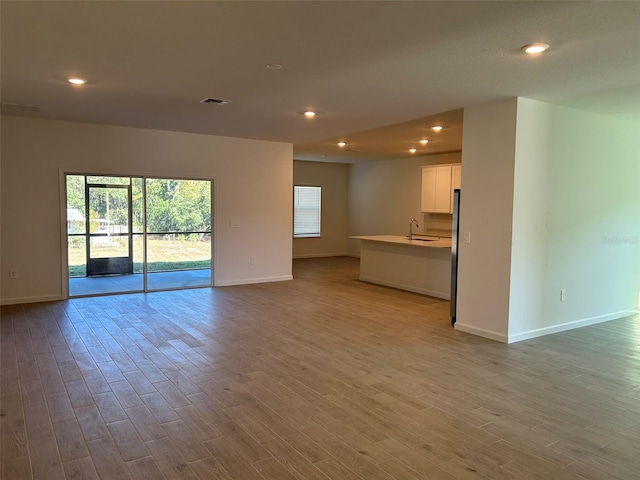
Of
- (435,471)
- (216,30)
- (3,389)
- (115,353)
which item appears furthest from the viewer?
(115,353)

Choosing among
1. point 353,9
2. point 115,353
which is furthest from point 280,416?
point 353,9

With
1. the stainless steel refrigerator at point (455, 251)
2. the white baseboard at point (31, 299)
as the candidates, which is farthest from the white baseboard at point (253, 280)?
the stainless steel refrigerator at point (455, 251)

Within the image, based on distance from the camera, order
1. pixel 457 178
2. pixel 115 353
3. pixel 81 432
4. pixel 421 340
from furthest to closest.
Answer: pixel 457 178 → pixel 421 340 → pixel 115 353 → pixel 81 432

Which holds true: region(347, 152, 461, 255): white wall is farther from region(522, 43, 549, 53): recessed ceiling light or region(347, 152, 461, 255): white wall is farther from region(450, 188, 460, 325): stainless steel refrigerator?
region(522, 43, 549, 53): recessed ceiling light

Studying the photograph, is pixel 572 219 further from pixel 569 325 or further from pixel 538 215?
pixel 569 325

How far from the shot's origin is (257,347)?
14.5ft

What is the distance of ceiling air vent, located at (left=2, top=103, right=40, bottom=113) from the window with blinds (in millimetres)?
7058

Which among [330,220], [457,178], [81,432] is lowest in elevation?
[81,432]

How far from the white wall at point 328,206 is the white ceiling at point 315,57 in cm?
635

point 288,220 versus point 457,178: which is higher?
point 457,178

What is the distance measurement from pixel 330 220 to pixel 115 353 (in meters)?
8.93

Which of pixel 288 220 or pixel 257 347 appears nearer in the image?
pixel 257 347

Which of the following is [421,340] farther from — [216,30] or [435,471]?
[216,30]

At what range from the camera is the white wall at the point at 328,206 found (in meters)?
12.1
